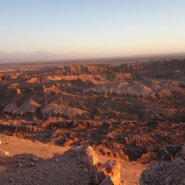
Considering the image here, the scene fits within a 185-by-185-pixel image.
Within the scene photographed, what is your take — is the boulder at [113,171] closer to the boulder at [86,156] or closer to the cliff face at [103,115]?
the boulder at [86,156]

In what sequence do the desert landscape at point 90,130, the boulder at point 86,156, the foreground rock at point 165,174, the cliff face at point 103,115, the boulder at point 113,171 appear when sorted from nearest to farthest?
the foreground rock at point 165,174 → the desert landscape at point 90,130 → the boulder at point 113,171 → the boulder at point 86,156 → the cliff face at point 103,115

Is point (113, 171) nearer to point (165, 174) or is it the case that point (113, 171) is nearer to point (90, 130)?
point (165, 174)

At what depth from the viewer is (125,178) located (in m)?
12.7

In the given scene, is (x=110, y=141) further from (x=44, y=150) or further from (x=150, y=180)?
(x=150, y=180)

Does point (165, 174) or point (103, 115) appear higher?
point (165, 174)

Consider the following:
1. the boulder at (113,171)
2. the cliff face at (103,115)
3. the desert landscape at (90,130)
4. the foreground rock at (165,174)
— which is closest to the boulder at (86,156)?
the desert landscape at (90,130)

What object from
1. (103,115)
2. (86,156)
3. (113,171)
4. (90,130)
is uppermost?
(86,156)

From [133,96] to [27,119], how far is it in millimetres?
9552

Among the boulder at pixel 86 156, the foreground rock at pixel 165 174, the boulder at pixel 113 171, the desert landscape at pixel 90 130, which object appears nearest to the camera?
the foreground rock at pixel 165 174

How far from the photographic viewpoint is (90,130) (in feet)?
72.6

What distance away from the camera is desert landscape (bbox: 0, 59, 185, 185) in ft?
28.2

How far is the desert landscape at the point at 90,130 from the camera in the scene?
861 cm

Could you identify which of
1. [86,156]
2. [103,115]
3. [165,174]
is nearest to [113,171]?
[86,156]

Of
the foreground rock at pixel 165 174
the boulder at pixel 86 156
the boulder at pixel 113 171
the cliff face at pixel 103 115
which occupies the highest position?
the foreground rock at pixel 165 174
